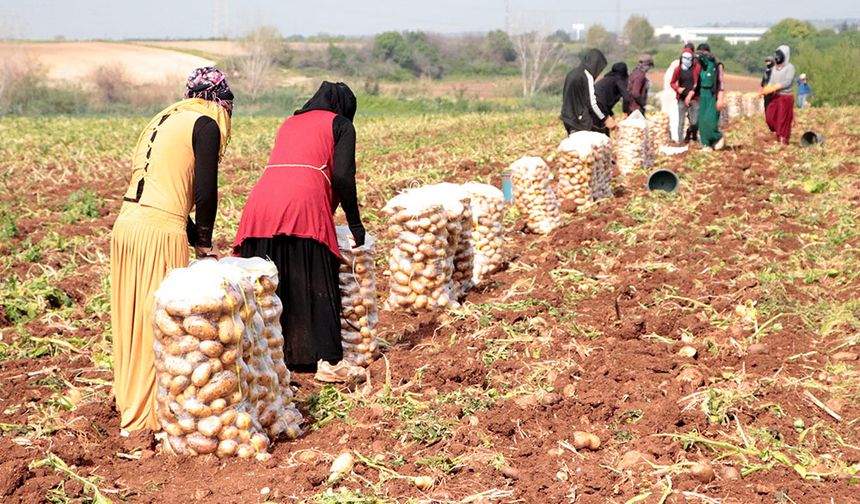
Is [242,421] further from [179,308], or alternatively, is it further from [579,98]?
[579,98]

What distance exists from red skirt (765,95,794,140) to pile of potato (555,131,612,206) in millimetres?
5959

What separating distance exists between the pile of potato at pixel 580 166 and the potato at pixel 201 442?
6.42 metres

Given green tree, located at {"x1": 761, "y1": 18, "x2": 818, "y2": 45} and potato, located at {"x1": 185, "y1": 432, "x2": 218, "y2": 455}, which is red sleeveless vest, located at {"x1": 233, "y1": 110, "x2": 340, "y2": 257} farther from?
green tree, located at {"x1": 761, "y1": 18, "x2": 818, "y2": 45}

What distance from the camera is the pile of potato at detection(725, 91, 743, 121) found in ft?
76.6

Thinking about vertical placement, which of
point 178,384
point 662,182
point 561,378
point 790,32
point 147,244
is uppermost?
point 790,32

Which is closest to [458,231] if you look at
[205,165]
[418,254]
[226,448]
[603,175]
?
[418,254]

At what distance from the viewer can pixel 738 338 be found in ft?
17.8

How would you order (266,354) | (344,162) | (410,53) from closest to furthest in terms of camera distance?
(266,354) → (344,162) → (410,53)

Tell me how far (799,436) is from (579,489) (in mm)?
1187

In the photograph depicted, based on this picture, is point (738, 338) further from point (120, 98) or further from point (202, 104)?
point (120, 98)

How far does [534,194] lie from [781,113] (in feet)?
25.6

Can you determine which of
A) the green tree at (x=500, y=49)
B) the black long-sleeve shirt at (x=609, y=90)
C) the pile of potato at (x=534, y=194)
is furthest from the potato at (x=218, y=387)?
the green tree at (x=500, y=49)

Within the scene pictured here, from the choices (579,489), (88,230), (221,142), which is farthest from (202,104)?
(88,230)

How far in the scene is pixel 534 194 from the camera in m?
8.63
